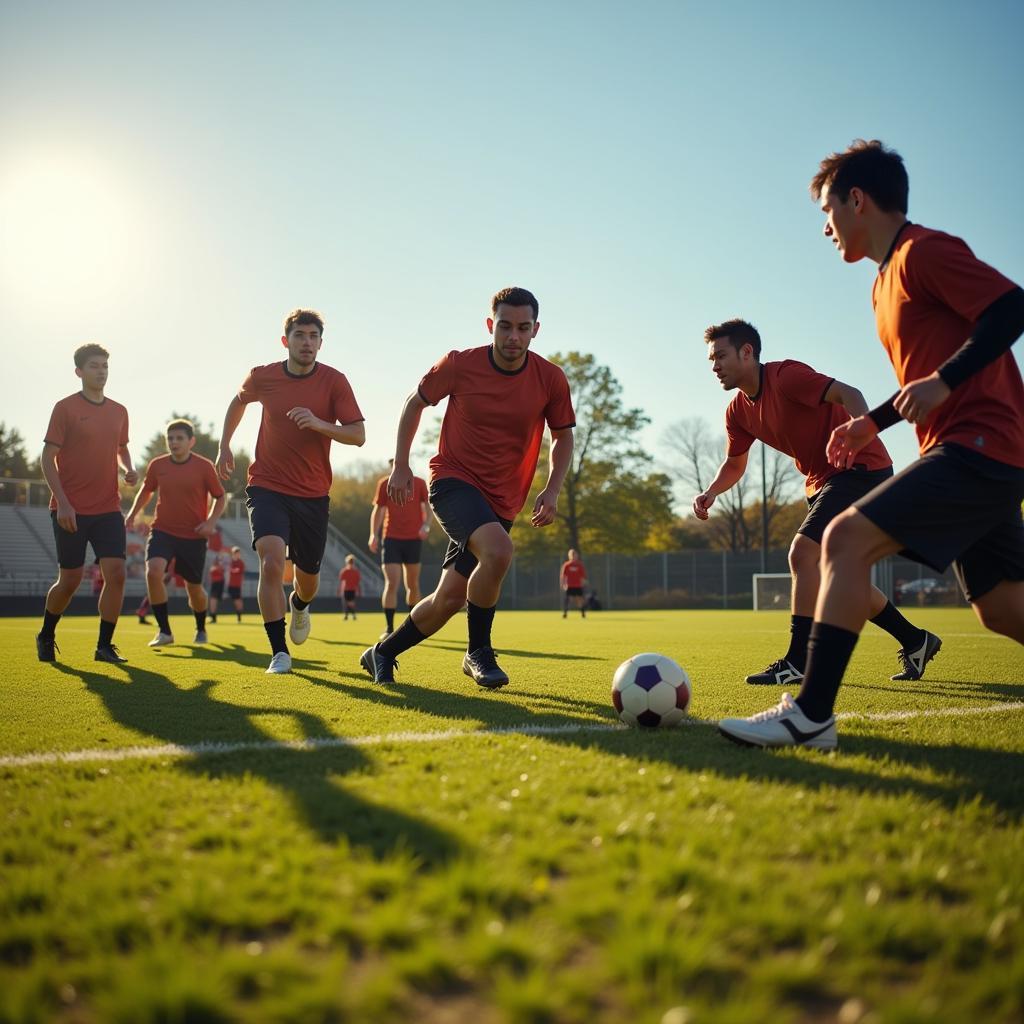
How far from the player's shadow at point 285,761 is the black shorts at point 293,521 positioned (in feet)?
4.91

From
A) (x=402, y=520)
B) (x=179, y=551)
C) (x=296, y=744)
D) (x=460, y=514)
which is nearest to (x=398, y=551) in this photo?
(x=402, y=520)

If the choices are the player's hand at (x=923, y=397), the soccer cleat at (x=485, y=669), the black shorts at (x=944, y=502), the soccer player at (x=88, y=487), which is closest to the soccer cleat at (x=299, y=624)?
the soccer player at (x=88, y=487)

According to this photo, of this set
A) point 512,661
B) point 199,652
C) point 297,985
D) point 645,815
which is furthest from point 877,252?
point 199,652

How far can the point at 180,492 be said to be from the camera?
10.6 metres

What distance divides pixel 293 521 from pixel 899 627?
4.97m

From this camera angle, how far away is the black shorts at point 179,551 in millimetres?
10586

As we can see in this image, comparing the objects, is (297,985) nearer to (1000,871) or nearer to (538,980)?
(538,980)

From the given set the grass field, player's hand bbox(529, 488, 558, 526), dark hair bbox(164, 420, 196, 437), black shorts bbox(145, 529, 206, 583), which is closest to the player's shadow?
the grass field

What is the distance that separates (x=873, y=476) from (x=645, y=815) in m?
4.56

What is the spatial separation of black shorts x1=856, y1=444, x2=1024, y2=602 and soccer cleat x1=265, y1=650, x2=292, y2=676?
4.97 metres

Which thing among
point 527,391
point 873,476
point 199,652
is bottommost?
point 199,652

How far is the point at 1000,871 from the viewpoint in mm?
2066

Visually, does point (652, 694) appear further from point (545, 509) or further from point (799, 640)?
point (799, 640)

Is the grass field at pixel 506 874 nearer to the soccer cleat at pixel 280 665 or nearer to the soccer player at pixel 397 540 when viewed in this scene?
the soccer cleat at pixel 280 665
